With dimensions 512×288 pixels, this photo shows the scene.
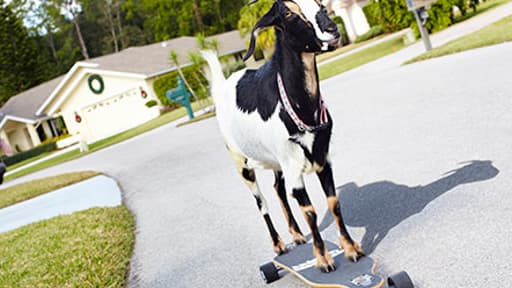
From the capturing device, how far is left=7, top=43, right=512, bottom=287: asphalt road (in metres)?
4.59

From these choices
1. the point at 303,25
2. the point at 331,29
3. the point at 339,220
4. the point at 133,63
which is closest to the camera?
the point at 331,29

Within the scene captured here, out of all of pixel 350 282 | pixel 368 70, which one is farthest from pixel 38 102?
pixel 350 282

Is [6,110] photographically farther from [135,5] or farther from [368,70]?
[368,70]

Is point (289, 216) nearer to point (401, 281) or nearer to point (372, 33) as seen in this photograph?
point (401, 281)

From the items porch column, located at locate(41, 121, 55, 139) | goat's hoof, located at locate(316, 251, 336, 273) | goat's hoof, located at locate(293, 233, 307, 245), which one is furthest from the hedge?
goat's hoof, located at locate(316, 251, 336, 273)

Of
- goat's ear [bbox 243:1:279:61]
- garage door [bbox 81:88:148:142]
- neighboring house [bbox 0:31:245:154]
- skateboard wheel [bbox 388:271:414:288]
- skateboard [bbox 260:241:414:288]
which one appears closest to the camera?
skateboard wheel [bbox 388:271:414:288]

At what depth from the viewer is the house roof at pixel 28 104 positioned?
169ft

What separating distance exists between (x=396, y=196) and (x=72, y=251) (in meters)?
4.55

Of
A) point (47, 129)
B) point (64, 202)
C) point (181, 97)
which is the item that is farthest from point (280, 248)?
point (47, 129)

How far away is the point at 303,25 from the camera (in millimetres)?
4156

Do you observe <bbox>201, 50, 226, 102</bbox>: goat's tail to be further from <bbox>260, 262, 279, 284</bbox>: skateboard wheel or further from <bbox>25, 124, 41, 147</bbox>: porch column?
<bbox>25, 124, 41, 147</bbox>: porch column

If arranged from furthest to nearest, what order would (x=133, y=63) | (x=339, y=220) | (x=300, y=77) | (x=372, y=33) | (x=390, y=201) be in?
(x=133, y=63), (x=372, y=33), (x=390, y=201), (x=339, y=220), (x=300, y=77)

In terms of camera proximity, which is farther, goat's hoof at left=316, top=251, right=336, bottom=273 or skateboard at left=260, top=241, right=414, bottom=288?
goat's hoof at left=316, top=251, right=336, bottom=273

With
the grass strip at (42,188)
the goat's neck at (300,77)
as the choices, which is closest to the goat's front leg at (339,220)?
the goat's neck at (300,77)
